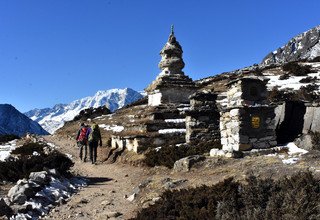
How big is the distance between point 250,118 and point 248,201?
224 inches

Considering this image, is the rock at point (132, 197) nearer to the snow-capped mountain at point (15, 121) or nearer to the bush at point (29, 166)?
the bush at point (29, 166)

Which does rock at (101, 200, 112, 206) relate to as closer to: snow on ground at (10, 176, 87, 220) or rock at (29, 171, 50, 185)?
snow on ground at (10, 176, 87, 220)

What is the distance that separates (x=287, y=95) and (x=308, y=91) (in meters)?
1.85

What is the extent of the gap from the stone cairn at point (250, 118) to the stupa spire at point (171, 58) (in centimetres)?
1534

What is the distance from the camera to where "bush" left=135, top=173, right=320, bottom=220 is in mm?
7418

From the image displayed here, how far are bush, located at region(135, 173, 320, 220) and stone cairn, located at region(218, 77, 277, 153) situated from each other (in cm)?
407

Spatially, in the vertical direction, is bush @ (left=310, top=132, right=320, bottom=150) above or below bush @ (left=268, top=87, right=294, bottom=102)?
below

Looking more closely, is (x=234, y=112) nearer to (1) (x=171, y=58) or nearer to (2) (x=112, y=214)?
(2) (x=112, y=214)

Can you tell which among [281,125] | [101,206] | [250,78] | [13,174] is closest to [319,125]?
[281,125]

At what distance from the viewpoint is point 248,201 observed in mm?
8367

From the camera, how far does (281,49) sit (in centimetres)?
11900

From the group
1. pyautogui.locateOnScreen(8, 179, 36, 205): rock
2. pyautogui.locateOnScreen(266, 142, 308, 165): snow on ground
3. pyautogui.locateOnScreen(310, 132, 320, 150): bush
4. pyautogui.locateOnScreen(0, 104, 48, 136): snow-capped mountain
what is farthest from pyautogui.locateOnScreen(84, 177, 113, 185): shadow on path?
pyautogui.locateOnScreen(0, 104, 48, 136): snow-capped mountain

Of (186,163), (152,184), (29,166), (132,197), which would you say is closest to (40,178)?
(29,166)

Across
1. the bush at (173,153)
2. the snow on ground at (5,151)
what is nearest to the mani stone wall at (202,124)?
the bush at (173,153)
